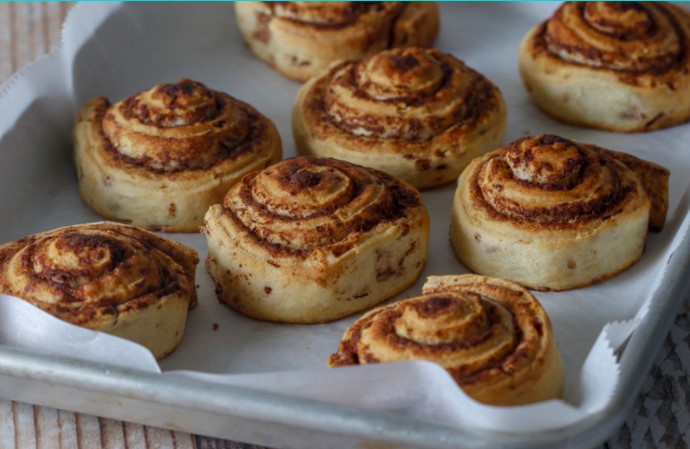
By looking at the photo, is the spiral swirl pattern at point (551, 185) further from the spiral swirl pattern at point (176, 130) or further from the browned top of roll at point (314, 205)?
the spiral swirl pattern at point (176, 130)

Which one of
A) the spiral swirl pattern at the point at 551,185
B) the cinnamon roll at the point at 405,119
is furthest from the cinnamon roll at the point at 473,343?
the cinnamon roll at the point at 405,119

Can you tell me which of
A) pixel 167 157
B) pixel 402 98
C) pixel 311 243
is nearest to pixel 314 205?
pixel 311 243

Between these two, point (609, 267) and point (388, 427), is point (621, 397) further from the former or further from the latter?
point (609, 267)

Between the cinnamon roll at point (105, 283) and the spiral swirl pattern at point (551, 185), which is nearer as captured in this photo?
the cinnamon roll at point (105, 283)

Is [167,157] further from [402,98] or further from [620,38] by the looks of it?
[620,38]

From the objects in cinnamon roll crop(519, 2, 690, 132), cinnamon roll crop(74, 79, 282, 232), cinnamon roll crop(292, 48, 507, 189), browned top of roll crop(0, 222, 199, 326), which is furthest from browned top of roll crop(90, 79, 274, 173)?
cinnamon roll crop(519, 2, 690, 132)
